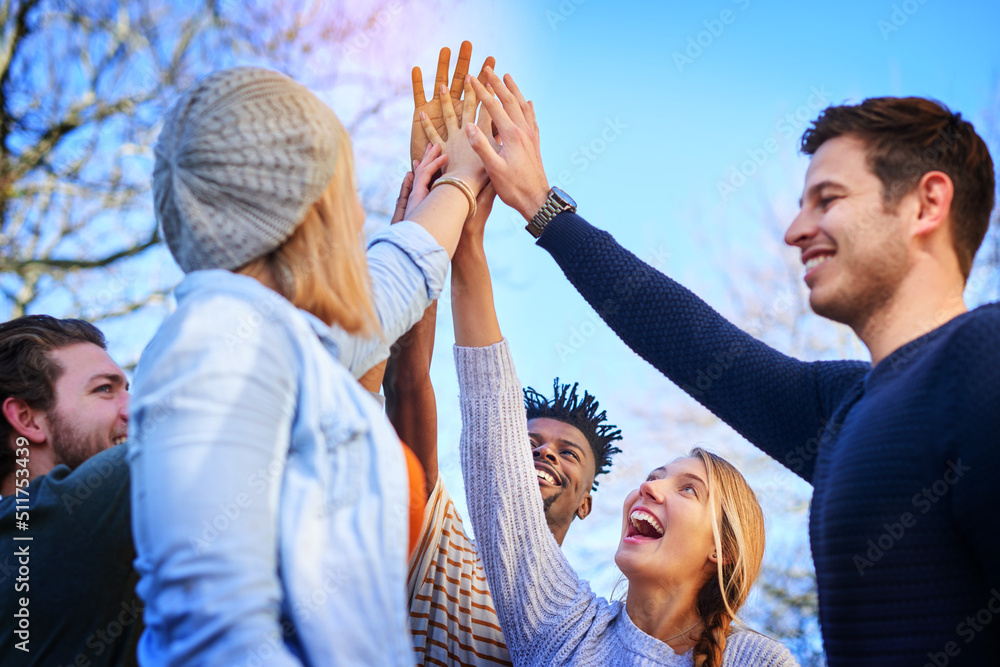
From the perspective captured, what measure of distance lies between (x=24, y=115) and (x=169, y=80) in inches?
43.4

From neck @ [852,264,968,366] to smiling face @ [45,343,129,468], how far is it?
191cm

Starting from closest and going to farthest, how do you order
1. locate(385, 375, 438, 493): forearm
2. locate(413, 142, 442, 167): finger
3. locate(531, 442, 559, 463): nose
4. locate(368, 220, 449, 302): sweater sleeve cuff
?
1. locate(368, 220, 449, 302): sweater sleeve cuff
2. locate(413, 142, 442, 167): finger
3. locate(385, 375, 438, 493): forearm
4. locate(531, 442, 559, 463): nose

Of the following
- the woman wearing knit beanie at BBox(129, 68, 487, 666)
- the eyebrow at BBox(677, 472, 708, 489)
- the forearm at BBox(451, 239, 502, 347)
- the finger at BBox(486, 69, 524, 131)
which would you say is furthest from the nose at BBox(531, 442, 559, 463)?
the woman wearing knit beanie at BBox(129, 68, 487, 666)

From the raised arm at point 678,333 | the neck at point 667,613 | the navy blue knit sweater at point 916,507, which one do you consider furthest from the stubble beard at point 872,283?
the neck at point 667,613

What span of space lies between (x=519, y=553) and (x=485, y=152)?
1059mm

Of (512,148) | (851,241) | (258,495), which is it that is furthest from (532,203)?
(258,495)

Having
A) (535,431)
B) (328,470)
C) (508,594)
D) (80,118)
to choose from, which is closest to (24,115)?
(80,118)

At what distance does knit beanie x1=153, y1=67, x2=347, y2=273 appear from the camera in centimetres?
118

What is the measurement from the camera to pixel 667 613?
2.43 meters

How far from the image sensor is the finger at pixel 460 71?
2.36 metres

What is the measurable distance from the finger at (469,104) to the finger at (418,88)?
0.13 meters

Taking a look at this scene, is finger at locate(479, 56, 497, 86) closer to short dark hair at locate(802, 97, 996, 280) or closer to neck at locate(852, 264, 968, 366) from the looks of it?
short dark hair at locate(802, 97, 996, 280)

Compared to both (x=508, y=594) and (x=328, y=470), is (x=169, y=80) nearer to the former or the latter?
(x=508, y=594)

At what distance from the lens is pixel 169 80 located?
652 cm
